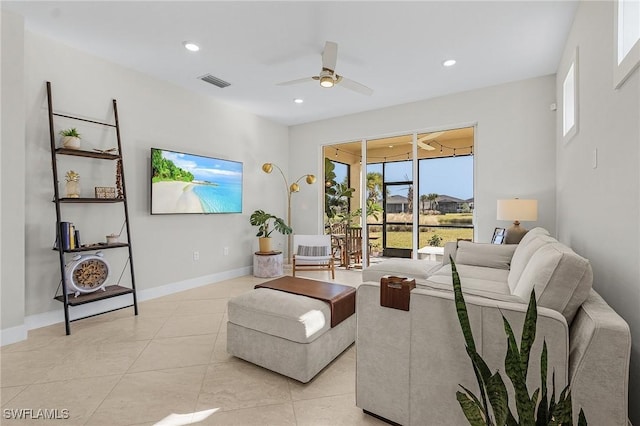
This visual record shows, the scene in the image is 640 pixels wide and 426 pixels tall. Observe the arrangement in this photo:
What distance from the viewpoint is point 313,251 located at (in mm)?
4836

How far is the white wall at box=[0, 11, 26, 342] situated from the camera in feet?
8.18

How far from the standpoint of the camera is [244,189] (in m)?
5.11

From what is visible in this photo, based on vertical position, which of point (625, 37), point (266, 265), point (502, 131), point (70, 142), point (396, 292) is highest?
point (502, 131)

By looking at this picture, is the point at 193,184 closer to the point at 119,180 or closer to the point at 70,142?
the point at 119,180

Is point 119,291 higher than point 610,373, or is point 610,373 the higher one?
point 610,373

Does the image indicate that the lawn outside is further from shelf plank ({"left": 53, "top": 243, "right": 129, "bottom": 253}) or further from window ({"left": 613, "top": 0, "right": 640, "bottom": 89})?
shelf plank ({"left": 53, "top": 243, "right": 129, "bottom": 253})

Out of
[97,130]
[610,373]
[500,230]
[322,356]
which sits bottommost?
[322,356]

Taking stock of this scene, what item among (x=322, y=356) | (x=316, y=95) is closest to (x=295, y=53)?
(x=316, y=95)

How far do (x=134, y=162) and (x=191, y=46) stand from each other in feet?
5.01

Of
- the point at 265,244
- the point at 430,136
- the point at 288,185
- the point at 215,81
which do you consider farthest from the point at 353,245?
the point at 215,81

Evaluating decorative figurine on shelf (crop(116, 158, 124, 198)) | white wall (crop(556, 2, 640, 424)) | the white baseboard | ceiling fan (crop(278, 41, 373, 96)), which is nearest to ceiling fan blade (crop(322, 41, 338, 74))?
ceiling fan (crop(278, 41, 373, 96))

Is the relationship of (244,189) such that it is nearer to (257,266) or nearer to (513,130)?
(257,266)

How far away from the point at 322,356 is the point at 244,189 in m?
3.60

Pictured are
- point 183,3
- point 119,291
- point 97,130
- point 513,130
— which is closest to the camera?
point 183,3
